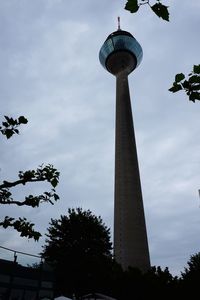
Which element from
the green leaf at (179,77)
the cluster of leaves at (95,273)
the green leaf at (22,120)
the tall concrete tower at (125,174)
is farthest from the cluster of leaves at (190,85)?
the tall concrete tower at (125,174)

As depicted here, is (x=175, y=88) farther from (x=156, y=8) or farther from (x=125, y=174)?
(x=125, y=174)

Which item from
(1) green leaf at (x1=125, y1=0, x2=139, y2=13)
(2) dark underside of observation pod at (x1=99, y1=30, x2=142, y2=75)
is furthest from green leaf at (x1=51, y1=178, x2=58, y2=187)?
(2) dark underside of observation pod at (x1=99, y1=30, x2=142, y2=75)

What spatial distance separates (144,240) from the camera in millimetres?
50750

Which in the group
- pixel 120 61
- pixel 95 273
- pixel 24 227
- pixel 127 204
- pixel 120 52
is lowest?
pixel 24 227

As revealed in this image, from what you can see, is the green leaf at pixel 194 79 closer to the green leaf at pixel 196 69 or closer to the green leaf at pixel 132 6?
the green leaf at pixel 196 69

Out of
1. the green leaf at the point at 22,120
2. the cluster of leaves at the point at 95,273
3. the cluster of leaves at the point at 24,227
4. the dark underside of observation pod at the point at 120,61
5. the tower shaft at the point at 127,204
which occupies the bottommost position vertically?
the cluster of leaves at the point at 24,227

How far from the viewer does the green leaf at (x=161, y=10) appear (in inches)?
110

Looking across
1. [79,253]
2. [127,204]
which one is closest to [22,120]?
[79,253]

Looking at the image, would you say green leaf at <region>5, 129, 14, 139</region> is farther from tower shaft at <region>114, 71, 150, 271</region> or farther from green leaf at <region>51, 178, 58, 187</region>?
tower shaft at <region>114, 71, 150, 271</region>

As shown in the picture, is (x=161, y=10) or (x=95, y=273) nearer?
(x=161, y=10)

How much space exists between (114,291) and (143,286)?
3.00 meters

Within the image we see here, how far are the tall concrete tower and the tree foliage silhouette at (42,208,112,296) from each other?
13789 mm

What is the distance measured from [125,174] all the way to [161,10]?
52.6 metres

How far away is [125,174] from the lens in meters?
55.0
